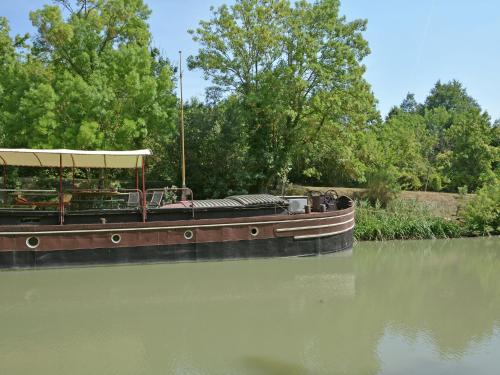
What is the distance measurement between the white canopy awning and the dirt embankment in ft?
35.0

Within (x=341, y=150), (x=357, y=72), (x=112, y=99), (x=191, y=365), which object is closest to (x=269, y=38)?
(x=357, y=72)

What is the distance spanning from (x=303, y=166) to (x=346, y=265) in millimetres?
11137

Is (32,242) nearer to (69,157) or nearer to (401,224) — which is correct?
(69,157)

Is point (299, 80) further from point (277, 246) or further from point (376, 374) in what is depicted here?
point (376, 374)

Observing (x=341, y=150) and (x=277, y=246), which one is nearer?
(x=277, y=246)

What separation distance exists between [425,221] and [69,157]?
12652mm

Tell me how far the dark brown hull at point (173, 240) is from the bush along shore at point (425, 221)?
405cm

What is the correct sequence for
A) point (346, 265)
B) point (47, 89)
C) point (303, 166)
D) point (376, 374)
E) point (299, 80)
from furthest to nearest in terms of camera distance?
point (303, 166)
point (299, 80)
point (47, 89)
point (346, 265)
point (376, 374)

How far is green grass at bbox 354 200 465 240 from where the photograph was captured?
57.2ft

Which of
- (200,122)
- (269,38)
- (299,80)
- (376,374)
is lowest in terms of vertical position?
(376,374)

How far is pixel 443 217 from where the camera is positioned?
63.9 feet

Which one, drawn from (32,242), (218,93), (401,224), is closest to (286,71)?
(218,93)

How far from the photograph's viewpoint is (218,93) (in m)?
21.5

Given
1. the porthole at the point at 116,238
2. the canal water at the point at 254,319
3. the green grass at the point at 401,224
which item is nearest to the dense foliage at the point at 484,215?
the green grass at the point at 401,224
